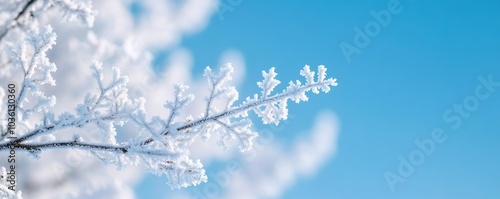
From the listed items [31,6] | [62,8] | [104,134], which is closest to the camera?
[31,6]

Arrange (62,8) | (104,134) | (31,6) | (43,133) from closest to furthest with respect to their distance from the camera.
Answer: (31,6) < (62,8) < (43,133) < (104,134)

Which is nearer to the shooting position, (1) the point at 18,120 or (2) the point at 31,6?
(2) the point at 31,6

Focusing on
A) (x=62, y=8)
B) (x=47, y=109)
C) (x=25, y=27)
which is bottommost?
(x=25, y=27)

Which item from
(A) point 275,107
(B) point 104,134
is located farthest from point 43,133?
(A) point 275,107

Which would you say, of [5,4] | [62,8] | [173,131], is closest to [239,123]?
[173,131]

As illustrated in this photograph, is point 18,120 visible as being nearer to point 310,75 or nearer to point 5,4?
point 5,4

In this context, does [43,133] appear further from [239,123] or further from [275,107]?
[275,107]

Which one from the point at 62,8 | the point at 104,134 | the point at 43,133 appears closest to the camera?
the point at 62,8

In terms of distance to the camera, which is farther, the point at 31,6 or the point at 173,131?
the point at 173,131

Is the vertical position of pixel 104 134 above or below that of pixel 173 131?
above
